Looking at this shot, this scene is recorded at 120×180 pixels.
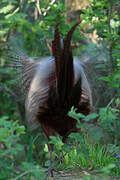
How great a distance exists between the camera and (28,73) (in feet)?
14.0

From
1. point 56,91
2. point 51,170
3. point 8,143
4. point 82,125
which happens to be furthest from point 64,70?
point 8,143

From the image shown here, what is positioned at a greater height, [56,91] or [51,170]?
[56,91]

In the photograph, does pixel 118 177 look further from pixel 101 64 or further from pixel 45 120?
pixel 101 64

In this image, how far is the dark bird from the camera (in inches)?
131

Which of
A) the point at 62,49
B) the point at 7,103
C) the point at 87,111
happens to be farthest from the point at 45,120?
the point at 7,103

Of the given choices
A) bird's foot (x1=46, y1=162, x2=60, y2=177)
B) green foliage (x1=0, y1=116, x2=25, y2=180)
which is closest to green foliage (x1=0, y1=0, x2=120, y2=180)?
green foliage (x1=0, y1=116, x2=25, y2=180)

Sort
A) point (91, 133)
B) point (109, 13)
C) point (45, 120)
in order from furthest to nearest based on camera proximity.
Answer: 1. point (91, 133)
2. point (109, 13)
3. point (45, 120)

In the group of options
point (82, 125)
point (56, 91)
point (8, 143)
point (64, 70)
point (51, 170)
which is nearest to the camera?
point (8, 143)

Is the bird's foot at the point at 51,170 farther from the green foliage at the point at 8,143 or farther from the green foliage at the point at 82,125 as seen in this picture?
the green foliage at the point at 8,143

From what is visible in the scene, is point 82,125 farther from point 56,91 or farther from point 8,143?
point 8,143

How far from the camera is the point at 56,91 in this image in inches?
142

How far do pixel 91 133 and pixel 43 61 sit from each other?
54.7 inches

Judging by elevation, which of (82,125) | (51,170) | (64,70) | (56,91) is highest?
(64,70)

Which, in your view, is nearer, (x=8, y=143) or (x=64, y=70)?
(x=8, y=143)
